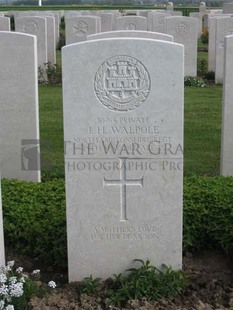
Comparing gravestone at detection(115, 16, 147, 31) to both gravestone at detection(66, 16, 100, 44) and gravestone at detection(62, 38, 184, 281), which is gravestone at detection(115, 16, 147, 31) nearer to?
gravestone at detection(66, 16, 100, 44)

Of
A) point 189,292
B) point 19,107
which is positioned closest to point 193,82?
point 19,107

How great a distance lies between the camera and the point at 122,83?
149 inches

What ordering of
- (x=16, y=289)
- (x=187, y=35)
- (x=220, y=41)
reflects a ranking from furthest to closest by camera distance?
(x=187, y=35) < (x=220, y=41) < (x=16, y=289)

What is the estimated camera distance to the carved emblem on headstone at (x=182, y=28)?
41.9 ft

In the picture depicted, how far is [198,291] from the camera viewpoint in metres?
3.91

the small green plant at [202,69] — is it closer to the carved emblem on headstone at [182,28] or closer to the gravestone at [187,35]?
the gravestone at [187,35]

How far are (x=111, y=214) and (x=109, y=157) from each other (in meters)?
0.37

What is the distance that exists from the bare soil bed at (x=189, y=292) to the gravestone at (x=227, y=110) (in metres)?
1.82

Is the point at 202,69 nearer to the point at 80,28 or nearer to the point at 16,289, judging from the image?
the point at 80,28

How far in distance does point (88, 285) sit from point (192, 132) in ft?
15.0

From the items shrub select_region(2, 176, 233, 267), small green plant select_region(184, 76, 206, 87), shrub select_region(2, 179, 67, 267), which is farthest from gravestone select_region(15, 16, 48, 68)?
shrub select_region(2, 176, 233, 267)

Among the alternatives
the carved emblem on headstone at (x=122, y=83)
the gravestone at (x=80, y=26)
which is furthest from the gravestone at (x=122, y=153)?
the gravestone at (x=80, y=26)

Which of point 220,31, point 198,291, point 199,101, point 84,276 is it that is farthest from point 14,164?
point 220,31

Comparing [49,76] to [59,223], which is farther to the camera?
[49,76]
